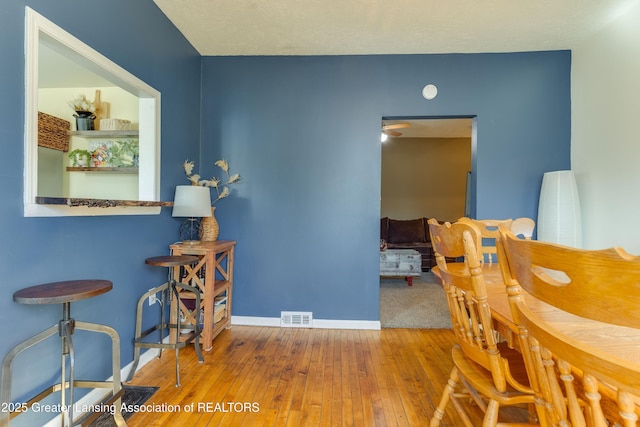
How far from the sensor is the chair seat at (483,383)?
3.52 feet

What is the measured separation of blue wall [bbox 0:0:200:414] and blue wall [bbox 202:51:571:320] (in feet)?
1.97

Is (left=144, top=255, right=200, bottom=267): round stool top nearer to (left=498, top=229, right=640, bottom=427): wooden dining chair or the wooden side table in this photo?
the wooden side table

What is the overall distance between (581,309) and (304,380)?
6.21 feet

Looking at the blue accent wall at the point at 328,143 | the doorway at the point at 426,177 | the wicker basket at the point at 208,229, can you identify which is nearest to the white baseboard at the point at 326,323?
the blue accent wall at the point at 328,143

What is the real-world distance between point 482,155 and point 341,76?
162 centimetres

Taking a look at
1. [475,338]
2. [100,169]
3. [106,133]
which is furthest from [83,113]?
[475,338]

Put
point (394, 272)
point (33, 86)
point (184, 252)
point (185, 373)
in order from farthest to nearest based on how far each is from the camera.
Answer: point (394, 272) → point (184, 252) → point (185, 373) → point (33, 86)

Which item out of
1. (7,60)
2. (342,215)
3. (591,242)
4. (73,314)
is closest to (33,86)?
(7,60)

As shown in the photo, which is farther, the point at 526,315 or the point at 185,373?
the point at 185,373

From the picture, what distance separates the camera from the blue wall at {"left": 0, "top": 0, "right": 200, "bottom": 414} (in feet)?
4.31

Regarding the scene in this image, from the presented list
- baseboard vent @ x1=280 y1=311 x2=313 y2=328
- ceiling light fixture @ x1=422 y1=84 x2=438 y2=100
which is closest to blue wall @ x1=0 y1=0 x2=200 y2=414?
baseboard vent @ x1=280 y1=311 x2=313 y2=328

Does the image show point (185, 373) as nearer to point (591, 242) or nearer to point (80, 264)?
point (80, 264)

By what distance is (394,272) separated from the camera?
4605 mm

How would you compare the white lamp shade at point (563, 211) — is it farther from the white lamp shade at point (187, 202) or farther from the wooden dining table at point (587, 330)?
the white lamp shade at point (187, 202)
